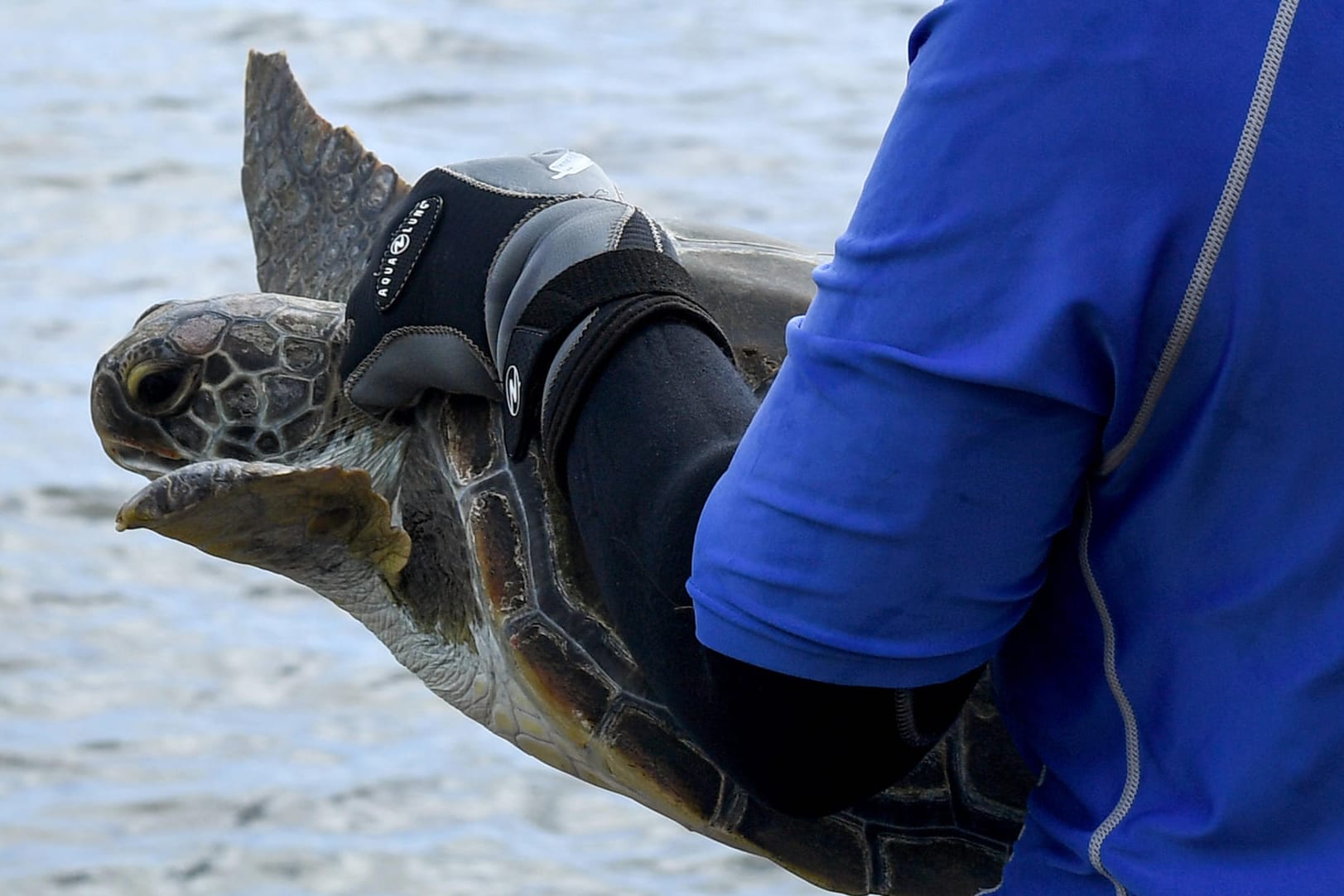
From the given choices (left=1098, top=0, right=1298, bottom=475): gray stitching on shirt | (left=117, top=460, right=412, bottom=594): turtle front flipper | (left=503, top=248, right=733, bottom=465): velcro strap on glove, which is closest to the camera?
(left=1098, top=0, right=1298, bottom=475): gray stitching on shirt

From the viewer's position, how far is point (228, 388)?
3.55ft

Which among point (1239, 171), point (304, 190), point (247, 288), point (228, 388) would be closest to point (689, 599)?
→ point (1239, 171)

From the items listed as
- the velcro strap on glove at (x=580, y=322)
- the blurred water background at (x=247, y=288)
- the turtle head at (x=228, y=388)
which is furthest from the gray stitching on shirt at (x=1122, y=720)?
the blurred water background at (x=247, y=288)

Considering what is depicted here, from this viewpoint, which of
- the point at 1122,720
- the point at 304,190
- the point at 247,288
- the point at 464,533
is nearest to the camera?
the point at 1122,720

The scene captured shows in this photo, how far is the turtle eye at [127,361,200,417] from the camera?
1.08 metres

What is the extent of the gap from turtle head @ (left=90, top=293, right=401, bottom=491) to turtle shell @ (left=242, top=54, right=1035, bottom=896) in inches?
3.7

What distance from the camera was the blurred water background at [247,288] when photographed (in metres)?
1.84

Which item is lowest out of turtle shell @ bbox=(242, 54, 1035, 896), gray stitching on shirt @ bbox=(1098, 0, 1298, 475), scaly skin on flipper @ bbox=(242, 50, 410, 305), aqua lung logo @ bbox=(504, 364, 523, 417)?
turtle shell @ bbox=(242, 54, 1035, 896)

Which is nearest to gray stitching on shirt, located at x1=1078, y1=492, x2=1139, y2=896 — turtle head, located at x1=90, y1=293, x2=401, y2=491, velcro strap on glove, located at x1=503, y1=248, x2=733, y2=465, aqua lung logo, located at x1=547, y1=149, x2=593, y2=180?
velcro strap on glove, located at x1=503, y1=248, x2=733, y2=465

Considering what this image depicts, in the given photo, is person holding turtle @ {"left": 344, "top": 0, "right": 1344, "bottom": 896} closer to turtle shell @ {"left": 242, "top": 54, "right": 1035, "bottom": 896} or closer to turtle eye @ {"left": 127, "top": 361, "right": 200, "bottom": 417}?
turtle shell @ {"left": 242, "top": 54, "right": 1035, "bottom": 896}

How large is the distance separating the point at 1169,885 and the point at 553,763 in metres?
0.51

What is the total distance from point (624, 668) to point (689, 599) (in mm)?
299

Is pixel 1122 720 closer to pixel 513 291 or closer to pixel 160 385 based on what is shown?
pixel 513 291

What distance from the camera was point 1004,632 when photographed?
1.69 feet
